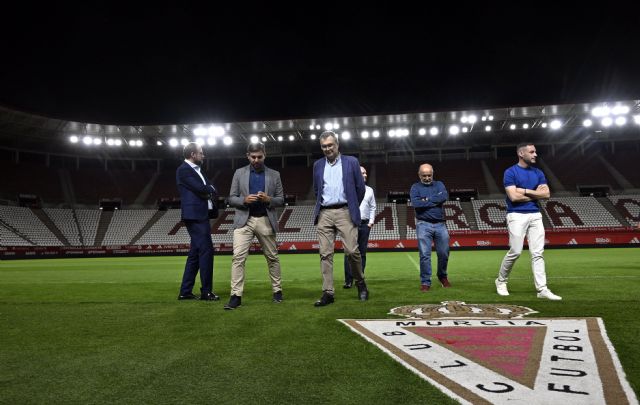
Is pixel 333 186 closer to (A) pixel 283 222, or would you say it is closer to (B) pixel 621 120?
(A) pixel 283 222

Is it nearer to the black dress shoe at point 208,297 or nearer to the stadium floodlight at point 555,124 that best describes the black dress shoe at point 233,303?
the black dress shoe at point 208,297

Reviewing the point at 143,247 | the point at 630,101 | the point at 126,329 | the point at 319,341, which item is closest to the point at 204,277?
the point at 126,329

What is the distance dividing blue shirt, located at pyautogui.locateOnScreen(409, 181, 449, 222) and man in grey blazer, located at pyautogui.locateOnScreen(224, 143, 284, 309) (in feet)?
8.20

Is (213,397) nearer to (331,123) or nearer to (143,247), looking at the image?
(143,247)

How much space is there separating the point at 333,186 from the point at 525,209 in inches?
106

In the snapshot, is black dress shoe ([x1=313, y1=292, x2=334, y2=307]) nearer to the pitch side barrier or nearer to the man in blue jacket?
the man in blue jacket

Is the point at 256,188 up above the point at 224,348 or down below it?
above

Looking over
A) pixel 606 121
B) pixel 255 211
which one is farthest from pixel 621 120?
pixel 255 211

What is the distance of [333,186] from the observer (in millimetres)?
5938

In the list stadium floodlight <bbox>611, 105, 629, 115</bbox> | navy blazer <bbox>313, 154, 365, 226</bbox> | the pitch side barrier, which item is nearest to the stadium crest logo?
navy blazer <bbox>313, 154, 365, 226</bbox>

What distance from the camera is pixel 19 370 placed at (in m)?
3.08

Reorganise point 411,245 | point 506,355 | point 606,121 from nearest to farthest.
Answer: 1. point 506,355
2. point 411,245
3. point 606,121

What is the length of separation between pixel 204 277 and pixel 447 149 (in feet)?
128

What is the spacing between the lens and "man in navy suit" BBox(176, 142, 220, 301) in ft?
21.5
